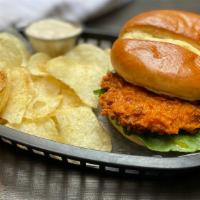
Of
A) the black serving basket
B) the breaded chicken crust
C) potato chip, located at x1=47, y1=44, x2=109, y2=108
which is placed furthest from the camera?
potato chip, located at x1=47, y1=44, x2=109, y2=108

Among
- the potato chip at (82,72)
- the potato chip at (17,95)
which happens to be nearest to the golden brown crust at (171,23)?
the potato chip at (82,72)

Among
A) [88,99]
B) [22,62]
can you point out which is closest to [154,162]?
[88,99]

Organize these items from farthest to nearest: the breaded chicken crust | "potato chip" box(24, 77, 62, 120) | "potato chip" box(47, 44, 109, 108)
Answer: "potato chip" box(47, 44, 109, 108), "potato chip" box(24, 77, 62, 120), the breaded chicken crust

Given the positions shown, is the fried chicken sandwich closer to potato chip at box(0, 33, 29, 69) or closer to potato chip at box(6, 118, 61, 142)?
potato chip at box(6, 118, 61, 142)

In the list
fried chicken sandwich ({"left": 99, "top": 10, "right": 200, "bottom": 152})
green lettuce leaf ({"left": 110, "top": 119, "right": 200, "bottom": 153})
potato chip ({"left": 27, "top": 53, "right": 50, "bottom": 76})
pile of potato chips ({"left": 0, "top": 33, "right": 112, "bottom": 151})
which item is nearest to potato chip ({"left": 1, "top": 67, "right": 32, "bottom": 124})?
pile of potato chips ({"left": 0, "top": 33, "right": 112, "bottom": 151})

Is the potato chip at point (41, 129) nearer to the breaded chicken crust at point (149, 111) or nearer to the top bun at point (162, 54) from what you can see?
the breaded chicken crust at point (149, 111)

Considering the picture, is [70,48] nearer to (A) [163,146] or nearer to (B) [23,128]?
(B) [23,128]
